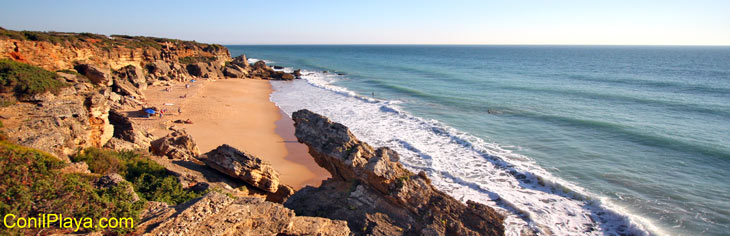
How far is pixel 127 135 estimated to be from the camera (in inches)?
493

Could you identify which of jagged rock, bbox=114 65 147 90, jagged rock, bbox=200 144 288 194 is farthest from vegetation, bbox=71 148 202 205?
jagged rock, bbox=114 65 147 90

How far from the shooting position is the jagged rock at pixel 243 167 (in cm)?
981

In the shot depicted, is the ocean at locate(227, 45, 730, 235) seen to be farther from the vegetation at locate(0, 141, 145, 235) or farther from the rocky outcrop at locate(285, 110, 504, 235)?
the vegetation at locate(0, 141, 145, 235)

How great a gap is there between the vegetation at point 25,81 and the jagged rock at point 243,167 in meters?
6.62

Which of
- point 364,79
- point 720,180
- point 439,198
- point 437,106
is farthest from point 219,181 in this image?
point 364,79

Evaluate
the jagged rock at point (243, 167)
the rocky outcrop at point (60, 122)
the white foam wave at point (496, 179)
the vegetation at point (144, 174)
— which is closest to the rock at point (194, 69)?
the white foam wave at point (496, 179)

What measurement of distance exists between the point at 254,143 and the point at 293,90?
22322 mm

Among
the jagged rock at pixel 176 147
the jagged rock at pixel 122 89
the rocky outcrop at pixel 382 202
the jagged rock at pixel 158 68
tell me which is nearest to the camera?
the rocky outcrop at pixel 382 202

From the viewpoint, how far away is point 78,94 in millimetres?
12305

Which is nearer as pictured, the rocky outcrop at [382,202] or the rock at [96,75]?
the rocky outcrop at [382,202]

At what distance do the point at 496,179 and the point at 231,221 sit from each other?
11936mm

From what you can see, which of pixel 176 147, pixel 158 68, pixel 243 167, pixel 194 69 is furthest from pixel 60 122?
pixel 194 69

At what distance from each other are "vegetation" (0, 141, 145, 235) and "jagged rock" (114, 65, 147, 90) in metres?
27.2

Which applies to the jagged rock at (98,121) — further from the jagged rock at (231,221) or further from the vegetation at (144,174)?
the jagged rock at (231,221)
